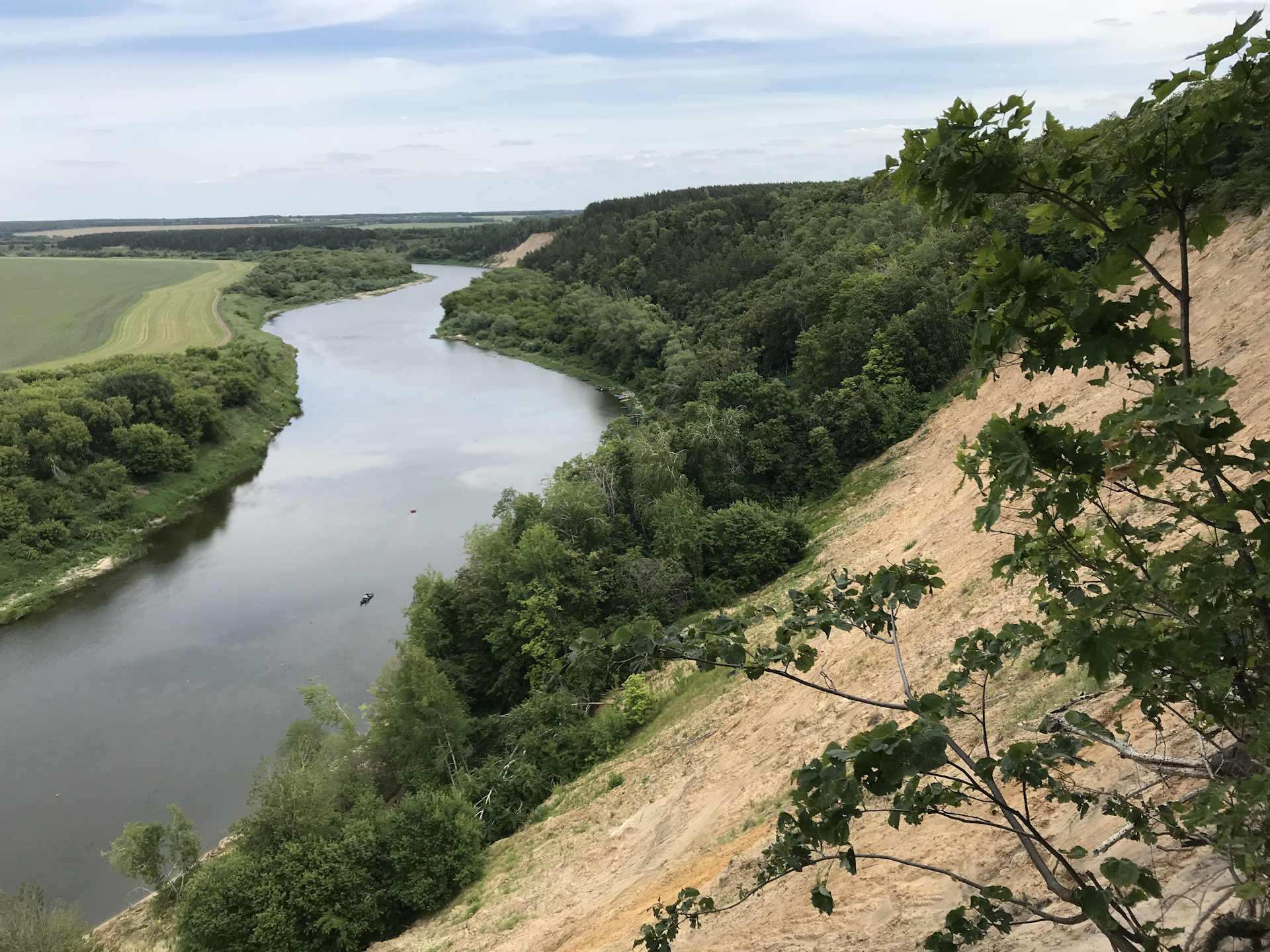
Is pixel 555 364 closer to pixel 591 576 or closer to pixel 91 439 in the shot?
pixel 91 439

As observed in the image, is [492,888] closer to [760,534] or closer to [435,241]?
[760,534]

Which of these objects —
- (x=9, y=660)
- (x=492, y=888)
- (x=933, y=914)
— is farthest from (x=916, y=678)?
(x=9, y=660)

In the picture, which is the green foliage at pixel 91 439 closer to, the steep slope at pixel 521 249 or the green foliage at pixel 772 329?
the green foliage at pixel 772 329

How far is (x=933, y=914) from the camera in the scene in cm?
600

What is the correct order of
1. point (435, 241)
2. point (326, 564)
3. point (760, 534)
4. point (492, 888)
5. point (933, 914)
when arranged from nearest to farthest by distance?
point (933, 914)
point (492, 888)
point (760, 534)
point (326, 564)
point (435, 241)

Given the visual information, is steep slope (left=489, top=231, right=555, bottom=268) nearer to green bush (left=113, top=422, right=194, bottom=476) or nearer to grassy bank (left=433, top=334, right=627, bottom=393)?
grassy bank (left=433, top=334, right=627, bottom=393)

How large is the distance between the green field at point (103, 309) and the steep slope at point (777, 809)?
1973 inches

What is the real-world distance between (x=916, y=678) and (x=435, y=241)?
155 metres

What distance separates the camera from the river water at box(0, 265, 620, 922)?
55.7ft

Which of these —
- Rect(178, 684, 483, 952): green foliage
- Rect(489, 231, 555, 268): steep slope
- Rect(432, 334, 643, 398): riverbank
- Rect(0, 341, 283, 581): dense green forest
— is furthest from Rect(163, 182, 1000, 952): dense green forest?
Rect(489, 231, 555, 268): steep slope

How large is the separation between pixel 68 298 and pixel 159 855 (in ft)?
292

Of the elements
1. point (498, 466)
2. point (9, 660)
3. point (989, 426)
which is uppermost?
point (989, 426)

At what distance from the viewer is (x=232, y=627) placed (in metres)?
23.7

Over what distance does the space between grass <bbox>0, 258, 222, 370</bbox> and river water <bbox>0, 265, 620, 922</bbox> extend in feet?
94.8
